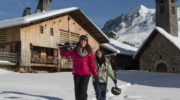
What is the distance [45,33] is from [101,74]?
948 inches

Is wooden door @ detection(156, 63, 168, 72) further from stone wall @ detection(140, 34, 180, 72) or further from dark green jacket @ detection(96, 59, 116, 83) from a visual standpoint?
dark green jacket @ detection(96, 59, 116, 83)

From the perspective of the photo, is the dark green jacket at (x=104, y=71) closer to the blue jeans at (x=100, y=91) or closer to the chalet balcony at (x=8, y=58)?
the blue jeans at (x=100, y=91)

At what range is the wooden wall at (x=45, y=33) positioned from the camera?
33.4 metres

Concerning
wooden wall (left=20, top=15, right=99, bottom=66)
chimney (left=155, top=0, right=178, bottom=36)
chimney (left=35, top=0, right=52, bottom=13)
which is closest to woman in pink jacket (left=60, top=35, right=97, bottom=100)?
wooden wall (left=20, top=15, right=99, bottom=66)

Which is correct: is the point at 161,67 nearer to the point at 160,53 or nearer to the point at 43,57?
the point at 160,53

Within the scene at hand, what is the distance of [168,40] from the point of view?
38188mm

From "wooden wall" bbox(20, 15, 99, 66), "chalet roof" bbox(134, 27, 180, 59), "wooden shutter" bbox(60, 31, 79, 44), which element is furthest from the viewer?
"chalet roof" bbox(134, 27, 180, 59)

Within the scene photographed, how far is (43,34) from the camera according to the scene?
117 ft

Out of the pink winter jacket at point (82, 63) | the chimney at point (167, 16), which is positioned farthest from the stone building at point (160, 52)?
the pink winter jacket at point (82, 63)

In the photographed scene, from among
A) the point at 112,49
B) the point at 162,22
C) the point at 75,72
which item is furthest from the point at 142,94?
the point at 162,22

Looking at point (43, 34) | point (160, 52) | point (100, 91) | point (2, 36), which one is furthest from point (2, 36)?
point (100, 91)

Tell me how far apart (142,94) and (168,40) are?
82.2ft

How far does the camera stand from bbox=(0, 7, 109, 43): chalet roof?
32531mm

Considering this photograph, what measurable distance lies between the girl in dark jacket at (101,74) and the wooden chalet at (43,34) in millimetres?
20405
